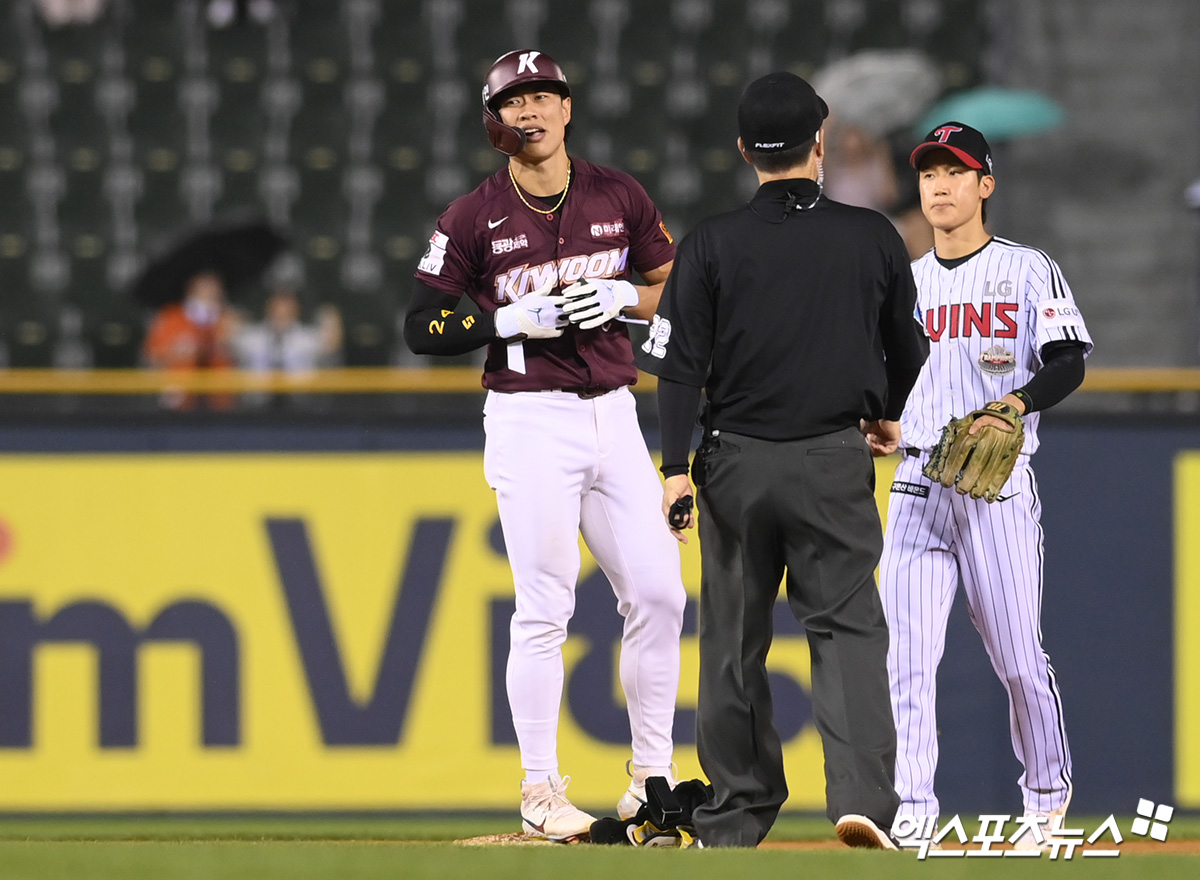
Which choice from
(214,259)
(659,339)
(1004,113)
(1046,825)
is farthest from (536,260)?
(1004,113)

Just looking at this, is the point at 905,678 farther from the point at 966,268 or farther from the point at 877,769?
the point at 966,268

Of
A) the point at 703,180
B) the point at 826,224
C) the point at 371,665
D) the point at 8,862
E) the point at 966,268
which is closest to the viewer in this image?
the point at 8,862

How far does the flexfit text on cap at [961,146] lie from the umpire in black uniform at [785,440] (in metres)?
0.61

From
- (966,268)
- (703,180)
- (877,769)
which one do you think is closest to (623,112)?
(703,180)

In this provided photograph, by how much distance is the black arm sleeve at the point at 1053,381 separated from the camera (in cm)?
446

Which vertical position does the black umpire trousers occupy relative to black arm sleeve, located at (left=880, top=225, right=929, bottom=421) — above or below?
below

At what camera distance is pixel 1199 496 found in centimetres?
597

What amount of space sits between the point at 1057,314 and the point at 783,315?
889mm

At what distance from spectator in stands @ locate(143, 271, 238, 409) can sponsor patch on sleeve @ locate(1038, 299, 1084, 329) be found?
4.60m

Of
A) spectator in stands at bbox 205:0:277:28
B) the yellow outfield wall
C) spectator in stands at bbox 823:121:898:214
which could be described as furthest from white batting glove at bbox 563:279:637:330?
spectator in stands at bbox 205:0:277:28

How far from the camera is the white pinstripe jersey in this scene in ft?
15.1

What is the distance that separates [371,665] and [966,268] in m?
2.44

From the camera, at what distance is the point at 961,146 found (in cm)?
462

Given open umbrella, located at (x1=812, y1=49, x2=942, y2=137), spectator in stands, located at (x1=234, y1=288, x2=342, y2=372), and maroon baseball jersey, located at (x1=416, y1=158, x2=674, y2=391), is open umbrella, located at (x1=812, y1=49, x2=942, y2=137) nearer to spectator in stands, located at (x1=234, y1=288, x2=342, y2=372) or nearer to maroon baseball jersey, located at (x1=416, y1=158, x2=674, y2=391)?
spectator in stands, located at (x1=234, y1=288, x2=342, y2=372)
